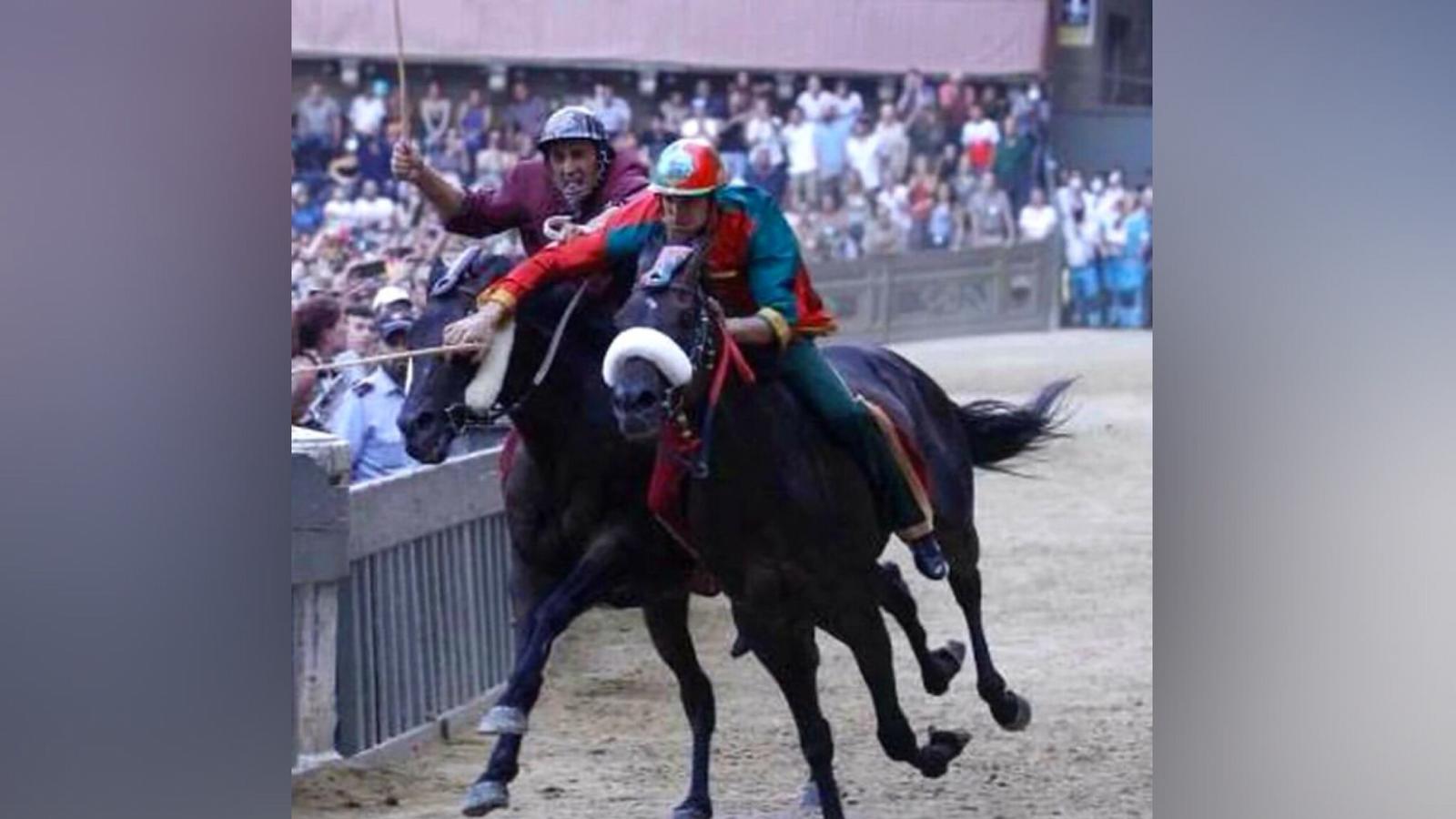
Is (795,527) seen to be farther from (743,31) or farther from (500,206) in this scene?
(743,31)

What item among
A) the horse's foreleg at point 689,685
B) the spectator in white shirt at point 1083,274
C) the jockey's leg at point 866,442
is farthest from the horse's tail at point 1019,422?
the horse's foreleg at point 689,685

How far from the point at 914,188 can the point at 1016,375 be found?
0.41 meters

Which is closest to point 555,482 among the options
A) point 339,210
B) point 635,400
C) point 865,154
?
point 635,400

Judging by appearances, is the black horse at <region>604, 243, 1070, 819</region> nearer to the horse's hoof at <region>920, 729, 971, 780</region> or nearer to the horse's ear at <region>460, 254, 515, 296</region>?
the horse's hoof at <region>920, 729, 971, 780</region>

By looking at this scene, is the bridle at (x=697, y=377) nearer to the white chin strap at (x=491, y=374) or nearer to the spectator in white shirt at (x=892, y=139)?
the white chin strap at (x=491, y=374)

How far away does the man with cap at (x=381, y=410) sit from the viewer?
22.4 meters

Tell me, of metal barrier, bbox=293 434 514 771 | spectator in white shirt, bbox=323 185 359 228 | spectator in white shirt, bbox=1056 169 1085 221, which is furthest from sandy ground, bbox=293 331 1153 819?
spectator in white shirt, bbox=323 185 359 228

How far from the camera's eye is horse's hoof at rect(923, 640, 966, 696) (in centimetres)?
2247

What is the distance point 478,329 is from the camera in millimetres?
22219

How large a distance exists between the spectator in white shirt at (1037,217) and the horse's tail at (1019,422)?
0.98 ft

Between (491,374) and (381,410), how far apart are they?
0.28 meters
